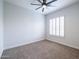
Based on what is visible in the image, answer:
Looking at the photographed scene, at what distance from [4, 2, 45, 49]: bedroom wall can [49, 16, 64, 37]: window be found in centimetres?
114

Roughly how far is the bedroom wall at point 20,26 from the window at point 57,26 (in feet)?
3.75

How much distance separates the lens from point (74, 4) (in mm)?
3307

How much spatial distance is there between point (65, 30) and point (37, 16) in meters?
2.65

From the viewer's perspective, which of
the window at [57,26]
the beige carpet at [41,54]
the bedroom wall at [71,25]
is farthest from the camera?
the window at [57,26]

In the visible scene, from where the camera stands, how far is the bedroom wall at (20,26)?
3307 mm

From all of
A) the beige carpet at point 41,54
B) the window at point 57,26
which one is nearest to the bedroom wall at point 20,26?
the beige carpet at point 41,54

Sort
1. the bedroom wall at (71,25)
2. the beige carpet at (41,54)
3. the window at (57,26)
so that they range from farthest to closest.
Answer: the window at (57,26) → the bedroom wall at (71,25) → the beige carpet at (41,54)

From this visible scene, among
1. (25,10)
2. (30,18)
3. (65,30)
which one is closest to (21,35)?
(30,18)

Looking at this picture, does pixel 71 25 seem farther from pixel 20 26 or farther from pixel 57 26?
pixel 20 26

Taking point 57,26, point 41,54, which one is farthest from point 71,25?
point 41,54

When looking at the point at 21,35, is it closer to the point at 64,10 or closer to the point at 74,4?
the point at 64,10

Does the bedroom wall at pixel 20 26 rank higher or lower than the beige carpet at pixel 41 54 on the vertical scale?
higher

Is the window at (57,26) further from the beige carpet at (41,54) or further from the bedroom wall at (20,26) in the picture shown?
the beige carpet at (41,54)

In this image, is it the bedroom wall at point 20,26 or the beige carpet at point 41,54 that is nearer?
the beige carpet at point 41,54
